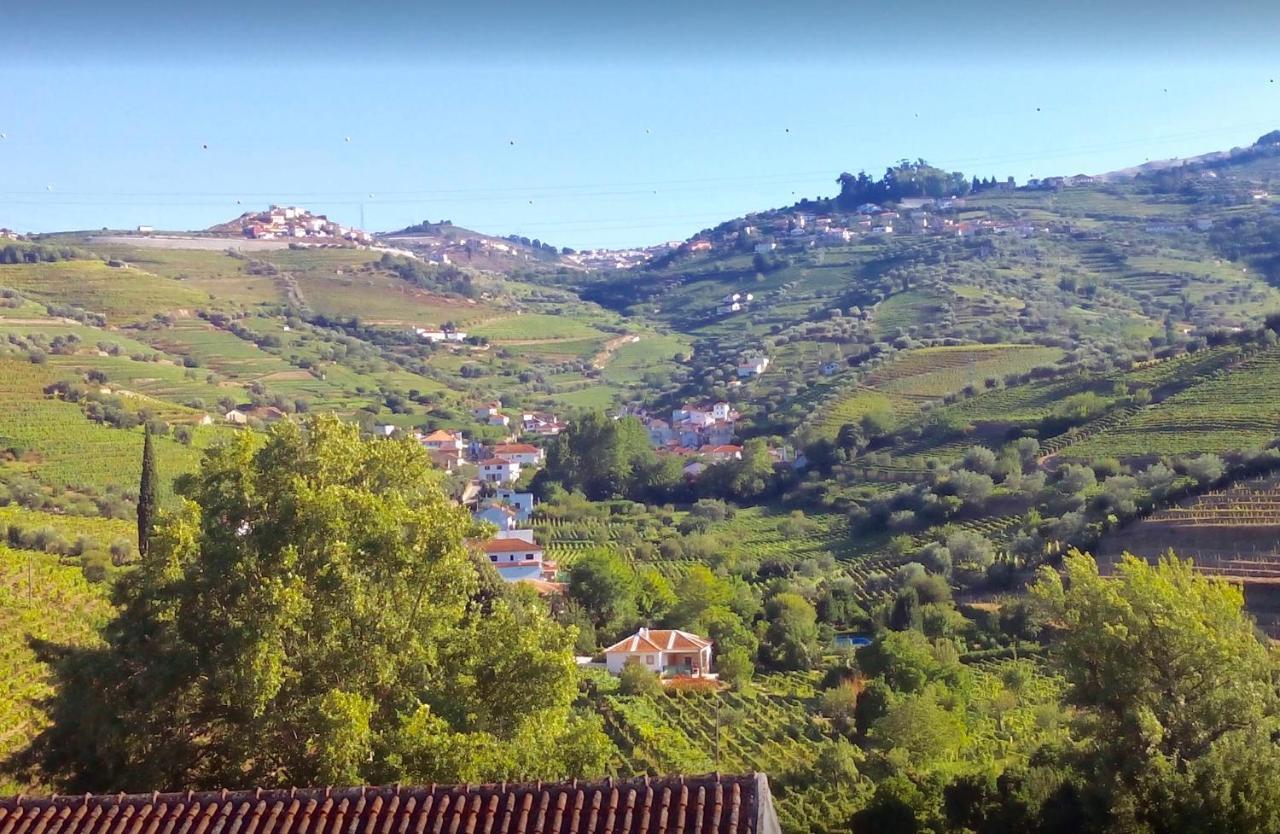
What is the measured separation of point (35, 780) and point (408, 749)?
6.47 m

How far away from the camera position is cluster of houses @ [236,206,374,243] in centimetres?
15625

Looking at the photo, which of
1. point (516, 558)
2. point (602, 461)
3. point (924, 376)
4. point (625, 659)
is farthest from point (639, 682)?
point (924, 376)

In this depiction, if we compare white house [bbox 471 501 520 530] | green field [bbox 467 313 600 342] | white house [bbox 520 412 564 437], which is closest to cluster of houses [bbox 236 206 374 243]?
green field [bbox 467 313 600 342]

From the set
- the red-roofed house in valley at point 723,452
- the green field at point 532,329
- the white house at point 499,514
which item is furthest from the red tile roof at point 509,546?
the green field at point 532,329

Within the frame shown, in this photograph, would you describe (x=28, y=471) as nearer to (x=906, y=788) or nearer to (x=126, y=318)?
(x=906, y=788)

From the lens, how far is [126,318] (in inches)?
3536

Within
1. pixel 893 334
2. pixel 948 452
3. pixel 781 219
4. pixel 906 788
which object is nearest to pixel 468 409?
pixel 893 334

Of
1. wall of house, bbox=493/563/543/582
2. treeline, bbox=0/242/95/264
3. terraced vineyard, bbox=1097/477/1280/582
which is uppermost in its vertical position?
treeline, bbox=0/242/95/264

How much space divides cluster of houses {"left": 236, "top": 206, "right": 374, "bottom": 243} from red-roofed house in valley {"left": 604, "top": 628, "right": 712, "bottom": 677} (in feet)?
424

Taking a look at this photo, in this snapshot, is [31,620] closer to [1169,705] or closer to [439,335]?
[1169,705]

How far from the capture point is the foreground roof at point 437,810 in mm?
7934

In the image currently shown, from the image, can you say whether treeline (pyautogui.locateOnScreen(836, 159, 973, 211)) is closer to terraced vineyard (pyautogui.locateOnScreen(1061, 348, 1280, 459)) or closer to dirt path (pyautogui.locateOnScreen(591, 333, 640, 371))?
dirt path (pyautogui.locateOnScreen(591, 333, 640, 371))

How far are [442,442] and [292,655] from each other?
59.3m

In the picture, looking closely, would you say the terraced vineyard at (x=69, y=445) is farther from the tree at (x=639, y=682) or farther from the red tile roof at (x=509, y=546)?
the tree at (x=639, y=682)
